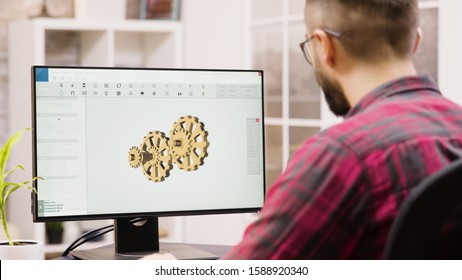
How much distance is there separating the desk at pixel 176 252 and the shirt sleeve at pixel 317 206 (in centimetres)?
68

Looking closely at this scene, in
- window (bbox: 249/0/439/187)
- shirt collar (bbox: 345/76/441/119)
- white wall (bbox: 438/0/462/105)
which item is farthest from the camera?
window (bbox: 249/0/439/187)

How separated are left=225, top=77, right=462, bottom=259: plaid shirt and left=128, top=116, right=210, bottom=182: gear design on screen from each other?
656 millimetres

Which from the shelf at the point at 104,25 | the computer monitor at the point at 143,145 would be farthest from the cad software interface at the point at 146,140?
the shelf at the point at 104,25

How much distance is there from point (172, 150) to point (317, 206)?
74cm

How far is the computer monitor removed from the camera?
1571 millimetres

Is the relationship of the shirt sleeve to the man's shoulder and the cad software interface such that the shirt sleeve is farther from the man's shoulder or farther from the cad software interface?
the cad software interface

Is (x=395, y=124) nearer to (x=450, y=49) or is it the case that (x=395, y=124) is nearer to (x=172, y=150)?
(x=172, y=150)

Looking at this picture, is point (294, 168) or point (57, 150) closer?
point (294, 168)

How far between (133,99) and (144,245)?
34cm

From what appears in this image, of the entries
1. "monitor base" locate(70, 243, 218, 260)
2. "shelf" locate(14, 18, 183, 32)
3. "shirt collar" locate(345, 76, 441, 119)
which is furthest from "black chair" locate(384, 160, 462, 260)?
"shelf" locate(14, 18, 183, 32)
